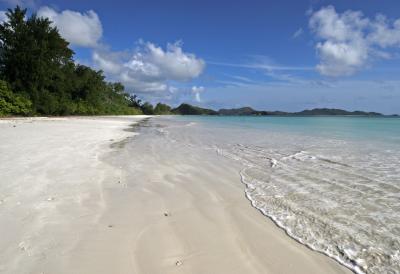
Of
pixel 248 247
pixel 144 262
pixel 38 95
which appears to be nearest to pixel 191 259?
pixel 144 262

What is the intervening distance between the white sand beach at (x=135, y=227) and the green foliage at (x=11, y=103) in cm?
2782

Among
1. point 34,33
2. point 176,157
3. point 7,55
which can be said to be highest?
point 34,33

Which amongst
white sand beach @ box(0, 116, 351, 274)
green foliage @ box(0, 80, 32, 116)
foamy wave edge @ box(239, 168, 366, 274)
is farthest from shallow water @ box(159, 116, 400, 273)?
green foliage @ box(0, 80, 32, 116)

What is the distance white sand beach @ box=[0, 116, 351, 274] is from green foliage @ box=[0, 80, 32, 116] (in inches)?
1095

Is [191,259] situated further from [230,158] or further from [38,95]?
[38,95]

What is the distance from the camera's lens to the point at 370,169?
6.99 meters

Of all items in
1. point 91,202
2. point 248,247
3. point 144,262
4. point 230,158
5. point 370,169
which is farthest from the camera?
point 230,158

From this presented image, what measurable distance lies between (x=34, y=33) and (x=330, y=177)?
4311 cm

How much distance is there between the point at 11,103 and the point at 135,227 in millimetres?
33483

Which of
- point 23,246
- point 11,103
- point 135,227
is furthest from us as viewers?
point 11,103

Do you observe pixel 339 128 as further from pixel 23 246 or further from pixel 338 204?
pixel 23 246

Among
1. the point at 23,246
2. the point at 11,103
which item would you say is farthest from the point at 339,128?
the point at 11,103

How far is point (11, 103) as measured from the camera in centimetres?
3081

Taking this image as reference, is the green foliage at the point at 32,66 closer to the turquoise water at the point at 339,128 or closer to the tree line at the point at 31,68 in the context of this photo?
the tree line at the point at 31,68
